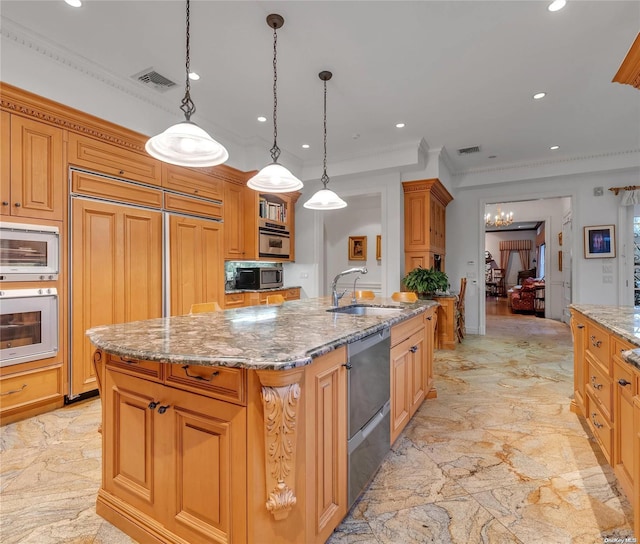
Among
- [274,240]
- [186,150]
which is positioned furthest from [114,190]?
[274,240]

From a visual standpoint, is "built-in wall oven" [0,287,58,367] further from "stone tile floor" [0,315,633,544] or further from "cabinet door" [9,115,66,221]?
"cabinet door" [9,115,66,221]

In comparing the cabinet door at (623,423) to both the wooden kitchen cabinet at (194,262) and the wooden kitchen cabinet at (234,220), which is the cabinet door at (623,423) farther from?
the wooden kitchen cabinet at (234,220)

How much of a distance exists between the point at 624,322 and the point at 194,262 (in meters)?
3.84

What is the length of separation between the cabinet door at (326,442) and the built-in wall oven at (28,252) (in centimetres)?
265

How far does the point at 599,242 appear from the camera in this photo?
5.38 meters

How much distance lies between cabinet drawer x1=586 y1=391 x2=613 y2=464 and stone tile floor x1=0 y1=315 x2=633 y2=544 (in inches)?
6.7

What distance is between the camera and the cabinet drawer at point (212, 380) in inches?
44.6

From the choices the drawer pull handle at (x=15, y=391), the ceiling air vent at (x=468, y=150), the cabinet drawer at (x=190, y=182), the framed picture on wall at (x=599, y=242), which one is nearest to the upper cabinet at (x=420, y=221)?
the ceiling air vent at (x=468, y=150)

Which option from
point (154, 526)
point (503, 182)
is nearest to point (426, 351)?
point (154, 526)

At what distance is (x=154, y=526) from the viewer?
1.36m

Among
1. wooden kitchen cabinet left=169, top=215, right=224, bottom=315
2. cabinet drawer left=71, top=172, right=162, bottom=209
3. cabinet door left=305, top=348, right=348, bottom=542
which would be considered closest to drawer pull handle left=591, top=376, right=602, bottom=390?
cabinet door left=305, top=348, right=348, bottom=542

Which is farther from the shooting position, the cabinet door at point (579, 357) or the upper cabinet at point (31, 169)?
the upper cabinet at point (31, 169)

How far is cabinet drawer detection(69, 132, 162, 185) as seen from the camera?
116 inches

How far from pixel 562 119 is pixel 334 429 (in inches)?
182
